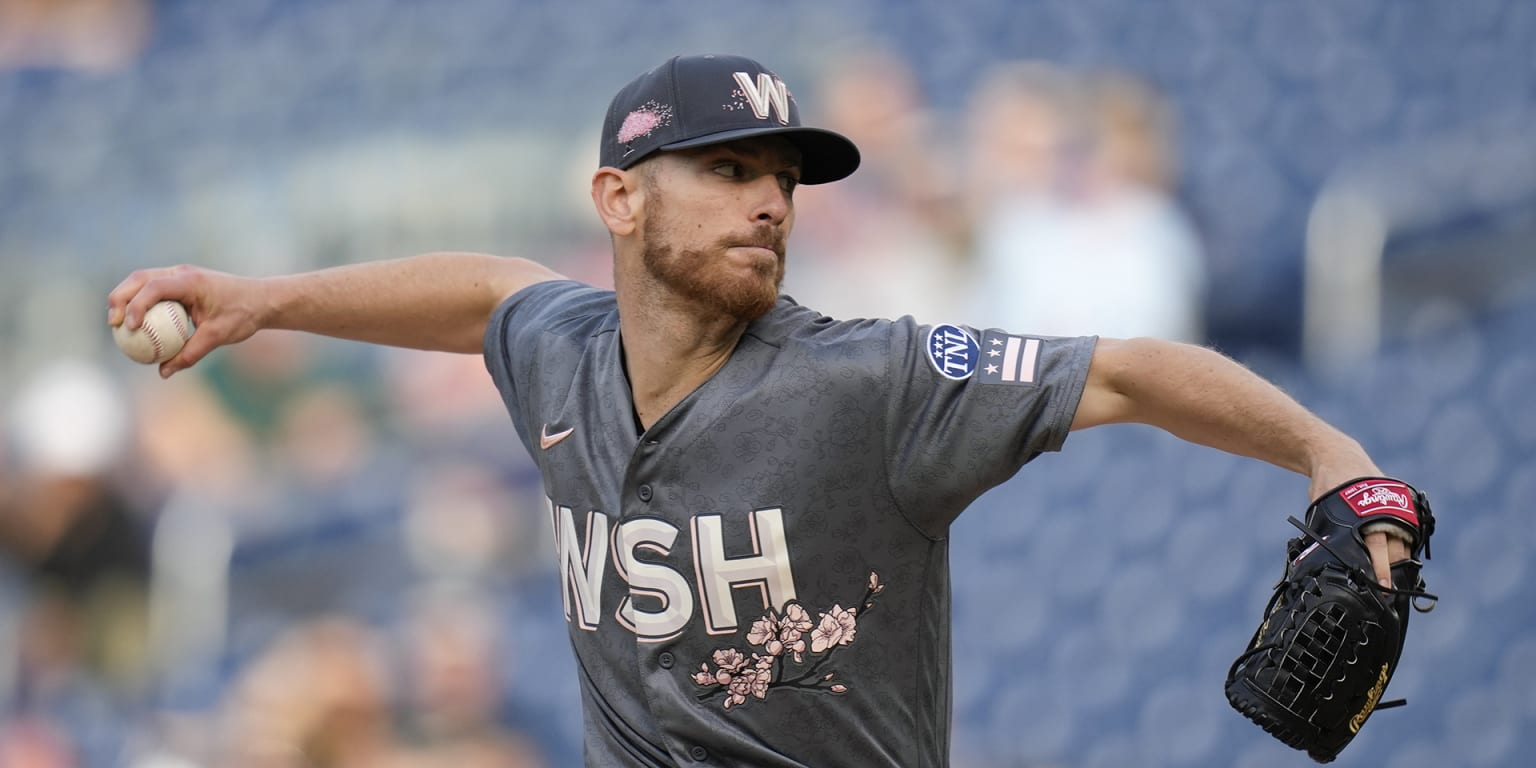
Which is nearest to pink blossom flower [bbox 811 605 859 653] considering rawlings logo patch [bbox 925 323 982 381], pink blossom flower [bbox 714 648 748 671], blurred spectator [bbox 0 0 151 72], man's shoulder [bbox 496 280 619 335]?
pink blossom flower [bbox 714 648 748 671]

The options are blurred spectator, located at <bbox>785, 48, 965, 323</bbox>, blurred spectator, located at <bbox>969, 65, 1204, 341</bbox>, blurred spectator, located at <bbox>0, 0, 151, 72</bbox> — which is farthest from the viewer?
blurred spectator, located at <bbox>0, 0, 151, 72</bbox>

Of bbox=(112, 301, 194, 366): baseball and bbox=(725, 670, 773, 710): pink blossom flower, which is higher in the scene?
bbox=(112, 301, 194, 366): baseball

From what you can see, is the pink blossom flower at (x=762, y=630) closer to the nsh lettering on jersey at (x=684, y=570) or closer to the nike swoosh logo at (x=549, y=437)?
the nsh lettering on jersey at (x=684, y=570)

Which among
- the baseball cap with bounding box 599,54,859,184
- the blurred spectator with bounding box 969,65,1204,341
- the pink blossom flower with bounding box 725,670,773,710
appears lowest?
the blurred spectator with bounding box 969,65,1204,341

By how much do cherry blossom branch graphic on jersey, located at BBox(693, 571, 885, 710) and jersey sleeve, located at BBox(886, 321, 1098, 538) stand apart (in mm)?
190

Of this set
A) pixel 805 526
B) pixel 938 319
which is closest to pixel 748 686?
pixel 805 526

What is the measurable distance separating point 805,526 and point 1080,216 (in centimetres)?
458

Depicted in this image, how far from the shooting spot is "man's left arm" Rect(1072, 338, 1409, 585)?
234cm

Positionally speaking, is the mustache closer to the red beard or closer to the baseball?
the red beard

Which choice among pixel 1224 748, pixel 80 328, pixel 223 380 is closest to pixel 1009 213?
pixel 1224 748

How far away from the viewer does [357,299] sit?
3008mm

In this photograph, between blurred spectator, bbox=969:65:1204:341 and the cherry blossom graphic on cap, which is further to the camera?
blurred spectator, bbox=969:65:1204:341

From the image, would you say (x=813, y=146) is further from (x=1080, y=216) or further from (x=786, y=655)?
(x=1080, y=216)

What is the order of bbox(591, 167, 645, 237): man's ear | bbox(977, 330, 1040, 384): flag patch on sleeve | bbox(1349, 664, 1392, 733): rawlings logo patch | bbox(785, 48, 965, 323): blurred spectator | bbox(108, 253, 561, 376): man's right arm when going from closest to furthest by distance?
bbox(1349, 664, 1392, 733): rawlings logo patch → bbox(977, 330, 1040, 384): flag patch on sleeve → bbox(591, 167, 645, 237): man's ear → bbox(108, 253, 561, 376): man's right arm → bbox(785, 48, 965, 323): blurred spectator
